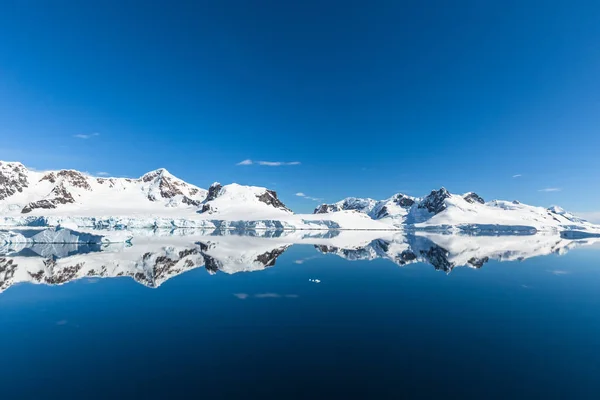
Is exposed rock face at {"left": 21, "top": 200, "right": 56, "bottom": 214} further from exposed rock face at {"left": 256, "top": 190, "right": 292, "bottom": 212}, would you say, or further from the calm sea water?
the calm sea water

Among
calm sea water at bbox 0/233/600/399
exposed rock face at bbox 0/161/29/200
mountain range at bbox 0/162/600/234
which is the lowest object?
calm sea water at bbox 0/233/600/399

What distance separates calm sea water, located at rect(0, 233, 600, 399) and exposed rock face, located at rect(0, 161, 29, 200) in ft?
689

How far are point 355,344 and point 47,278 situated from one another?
23221 millimetres

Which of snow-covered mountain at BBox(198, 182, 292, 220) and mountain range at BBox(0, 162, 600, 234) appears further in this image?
snow-covered mountain at BBox(198, 182, 292, 220)

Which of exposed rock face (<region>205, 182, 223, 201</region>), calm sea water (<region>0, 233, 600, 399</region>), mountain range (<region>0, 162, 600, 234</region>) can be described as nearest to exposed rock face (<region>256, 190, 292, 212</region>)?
mountain range (<region>0, 162, 600, 234</region>)

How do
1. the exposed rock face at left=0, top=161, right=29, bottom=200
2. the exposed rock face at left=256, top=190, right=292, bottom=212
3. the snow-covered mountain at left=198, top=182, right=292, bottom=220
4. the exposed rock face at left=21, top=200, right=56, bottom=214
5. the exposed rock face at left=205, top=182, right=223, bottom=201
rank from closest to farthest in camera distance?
the snow-covered mountain at left=198, top=182, right=292, bottom=220
the exposed rock face at left=21, top=200, right=56, bottom=214
the exposed rock face at left=256, top=190, right=292, bottom=212
the exposed rock face at left=205, top=182, right=223, bottom=201
the exposed rock face at left=0, top=161, right=29, bottom=200

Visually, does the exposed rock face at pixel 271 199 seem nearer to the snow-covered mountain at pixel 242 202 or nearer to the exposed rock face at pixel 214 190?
the snow-covered mountain at pixel 242 202

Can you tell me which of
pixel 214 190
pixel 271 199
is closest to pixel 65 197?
pixel 214 190

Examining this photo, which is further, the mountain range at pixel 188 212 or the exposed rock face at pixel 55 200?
the exposed rock face at pixel 55 200

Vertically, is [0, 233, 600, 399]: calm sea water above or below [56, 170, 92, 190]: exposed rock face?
below

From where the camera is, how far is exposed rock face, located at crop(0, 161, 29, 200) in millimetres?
175375

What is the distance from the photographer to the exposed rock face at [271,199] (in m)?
162

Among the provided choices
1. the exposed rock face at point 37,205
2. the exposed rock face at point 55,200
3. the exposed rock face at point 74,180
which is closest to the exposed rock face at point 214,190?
the exposed rock face at point 55,200

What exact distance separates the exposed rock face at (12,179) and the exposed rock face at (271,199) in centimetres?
14491
